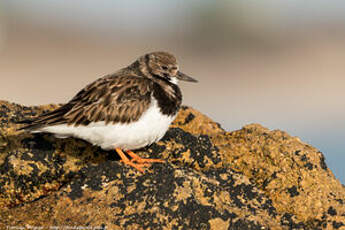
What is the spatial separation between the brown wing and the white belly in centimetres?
8

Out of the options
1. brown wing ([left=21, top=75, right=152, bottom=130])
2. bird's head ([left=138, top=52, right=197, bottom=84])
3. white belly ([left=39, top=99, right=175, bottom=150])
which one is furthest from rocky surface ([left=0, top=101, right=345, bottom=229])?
bird's head ([left=138, top=52, right=197, bottom=84])

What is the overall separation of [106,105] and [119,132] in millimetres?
521

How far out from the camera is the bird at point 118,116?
6508 millimetres

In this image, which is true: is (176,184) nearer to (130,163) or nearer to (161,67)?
(130,163)

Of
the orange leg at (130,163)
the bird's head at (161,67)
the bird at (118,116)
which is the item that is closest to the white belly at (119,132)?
the bird at (118,116)

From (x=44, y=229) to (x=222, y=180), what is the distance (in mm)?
2653

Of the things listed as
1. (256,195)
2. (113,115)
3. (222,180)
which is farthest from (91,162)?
(256,195)

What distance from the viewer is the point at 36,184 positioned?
19.9ft

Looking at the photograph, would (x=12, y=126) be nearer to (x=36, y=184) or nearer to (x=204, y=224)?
(x=36, y=184)

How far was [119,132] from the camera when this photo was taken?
6562 millimetres

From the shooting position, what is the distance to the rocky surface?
213 inches

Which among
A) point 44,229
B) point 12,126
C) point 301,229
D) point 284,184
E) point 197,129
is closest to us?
point 44,229

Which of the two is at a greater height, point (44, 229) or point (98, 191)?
point (98, 191)

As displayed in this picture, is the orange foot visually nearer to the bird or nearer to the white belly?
the bird
